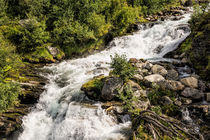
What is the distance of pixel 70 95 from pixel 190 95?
9.99 metres

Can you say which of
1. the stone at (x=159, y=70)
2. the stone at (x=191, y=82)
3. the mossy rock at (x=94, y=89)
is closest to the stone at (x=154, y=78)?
the stone at (x=159, y=70)

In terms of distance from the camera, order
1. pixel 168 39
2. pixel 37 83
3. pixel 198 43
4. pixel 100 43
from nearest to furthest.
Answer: pixel 198 43 → pixel 37 83 → pixel 168 39 → pixel 100 43

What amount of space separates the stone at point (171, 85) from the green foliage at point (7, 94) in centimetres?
1261

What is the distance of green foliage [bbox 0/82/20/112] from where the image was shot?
11.0 meters

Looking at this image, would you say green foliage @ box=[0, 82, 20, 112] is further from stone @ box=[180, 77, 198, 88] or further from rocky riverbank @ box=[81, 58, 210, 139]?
stone @ box=[180, 77, 198, 88]

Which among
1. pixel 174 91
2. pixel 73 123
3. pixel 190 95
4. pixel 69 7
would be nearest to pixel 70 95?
pixel 73 123

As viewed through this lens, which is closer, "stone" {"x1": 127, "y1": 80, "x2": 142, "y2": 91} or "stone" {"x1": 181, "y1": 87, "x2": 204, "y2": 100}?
"stone" {"x1": 181, "y1": 87, "x2": 204, "y2": 100}

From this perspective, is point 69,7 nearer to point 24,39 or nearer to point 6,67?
point 24,39

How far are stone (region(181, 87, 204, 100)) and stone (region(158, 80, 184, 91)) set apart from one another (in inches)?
15.5

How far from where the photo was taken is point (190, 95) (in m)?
9.92

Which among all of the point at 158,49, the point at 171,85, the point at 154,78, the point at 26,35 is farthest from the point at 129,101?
the point at 26,35

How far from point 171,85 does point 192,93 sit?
1.47 m

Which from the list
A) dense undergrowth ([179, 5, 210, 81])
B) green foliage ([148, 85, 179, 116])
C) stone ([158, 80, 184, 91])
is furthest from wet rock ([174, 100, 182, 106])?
dense undergrowth ([179, 5, 210, 81])

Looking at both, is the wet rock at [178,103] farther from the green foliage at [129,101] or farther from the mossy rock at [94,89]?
the mossy rock at [94,89]
